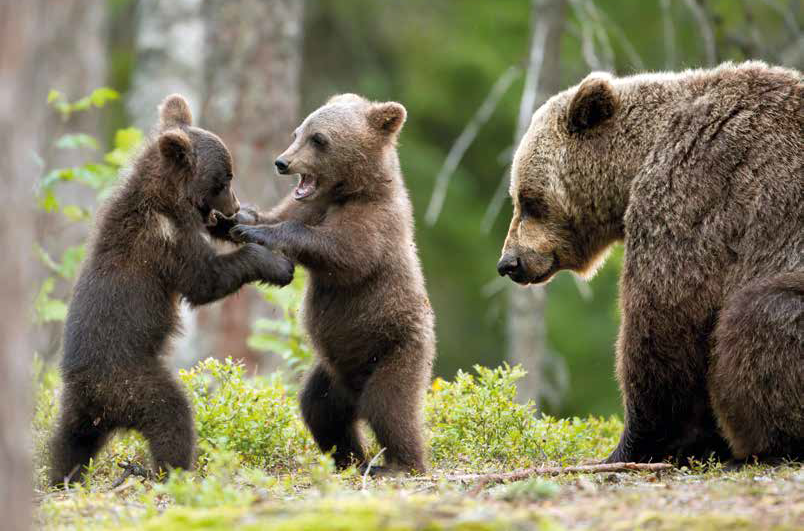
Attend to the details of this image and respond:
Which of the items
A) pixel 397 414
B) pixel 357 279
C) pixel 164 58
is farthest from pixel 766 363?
pixel 164 58

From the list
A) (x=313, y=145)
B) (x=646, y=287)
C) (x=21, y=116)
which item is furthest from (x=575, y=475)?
(x=21, y=116)

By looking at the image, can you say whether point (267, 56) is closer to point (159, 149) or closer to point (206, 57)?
point (206, 57)

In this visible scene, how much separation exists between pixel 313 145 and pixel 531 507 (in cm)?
370

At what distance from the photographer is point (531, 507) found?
458 cm

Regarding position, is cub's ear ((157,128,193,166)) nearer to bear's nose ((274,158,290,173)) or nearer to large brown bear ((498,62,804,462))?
bear's nose ((274,158,290,173))

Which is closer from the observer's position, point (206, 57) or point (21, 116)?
point (21, 116)

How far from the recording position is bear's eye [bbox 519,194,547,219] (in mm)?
7086

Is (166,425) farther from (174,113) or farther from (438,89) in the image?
(438,89)

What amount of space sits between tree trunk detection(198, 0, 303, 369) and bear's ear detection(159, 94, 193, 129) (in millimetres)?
5863

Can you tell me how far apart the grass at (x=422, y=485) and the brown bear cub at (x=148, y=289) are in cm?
27

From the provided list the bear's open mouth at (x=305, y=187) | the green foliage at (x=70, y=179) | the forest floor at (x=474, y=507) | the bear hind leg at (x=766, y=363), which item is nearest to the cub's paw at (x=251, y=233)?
the bear's open mouth at (x=305, y=187)

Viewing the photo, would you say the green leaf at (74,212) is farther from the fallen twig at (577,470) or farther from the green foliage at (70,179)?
the fallen twig at (577,470)

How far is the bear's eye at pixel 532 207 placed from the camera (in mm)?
7086

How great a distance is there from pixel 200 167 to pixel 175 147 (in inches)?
8.1
